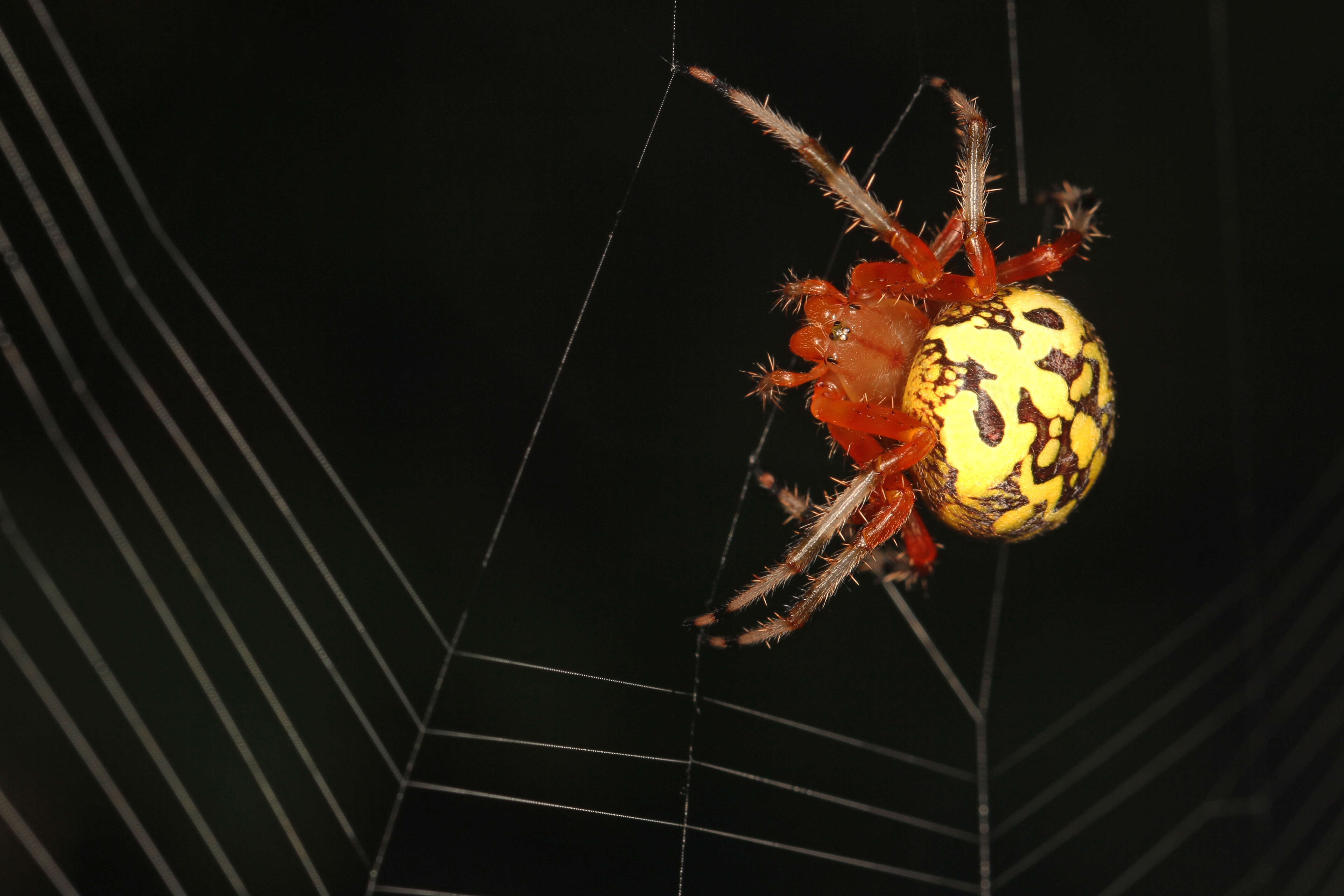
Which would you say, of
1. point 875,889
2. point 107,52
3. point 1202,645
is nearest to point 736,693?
point 875,889

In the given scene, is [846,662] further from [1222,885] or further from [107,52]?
[107,52]

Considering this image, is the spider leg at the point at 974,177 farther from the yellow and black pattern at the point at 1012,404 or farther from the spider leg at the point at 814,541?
the spider leg at the point at 814,541

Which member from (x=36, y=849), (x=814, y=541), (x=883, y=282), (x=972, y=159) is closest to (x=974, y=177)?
(x=972, y=159)

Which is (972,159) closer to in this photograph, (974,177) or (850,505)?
(974,177)

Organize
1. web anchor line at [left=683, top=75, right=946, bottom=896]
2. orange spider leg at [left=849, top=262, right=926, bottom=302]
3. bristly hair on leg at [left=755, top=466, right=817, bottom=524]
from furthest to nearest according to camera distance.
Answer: web anchor line at [left=683, top=75, right=946, bottom=896] < bristly hair on leg at [left=755, top=466, right=817, bottom=524] < orange spider leg at [left=849, top=262, right=926, bottom=302]

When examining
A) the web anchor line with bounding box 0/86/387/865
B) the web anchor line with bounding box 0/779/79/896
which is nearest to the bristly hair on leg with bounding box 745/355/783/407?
the web anchor line with bounding box 0/86/387/865

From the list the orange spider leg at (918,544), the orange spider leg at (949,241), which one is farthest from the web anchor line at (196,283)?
the orange spider leg at (949,241)

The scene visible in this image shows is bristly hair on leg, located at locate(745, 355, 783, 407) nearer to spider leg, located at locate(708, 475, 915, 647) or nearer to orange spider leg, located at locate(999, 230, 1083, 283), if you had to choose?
spider leg, located at locate(708, 475, 915, 647)
